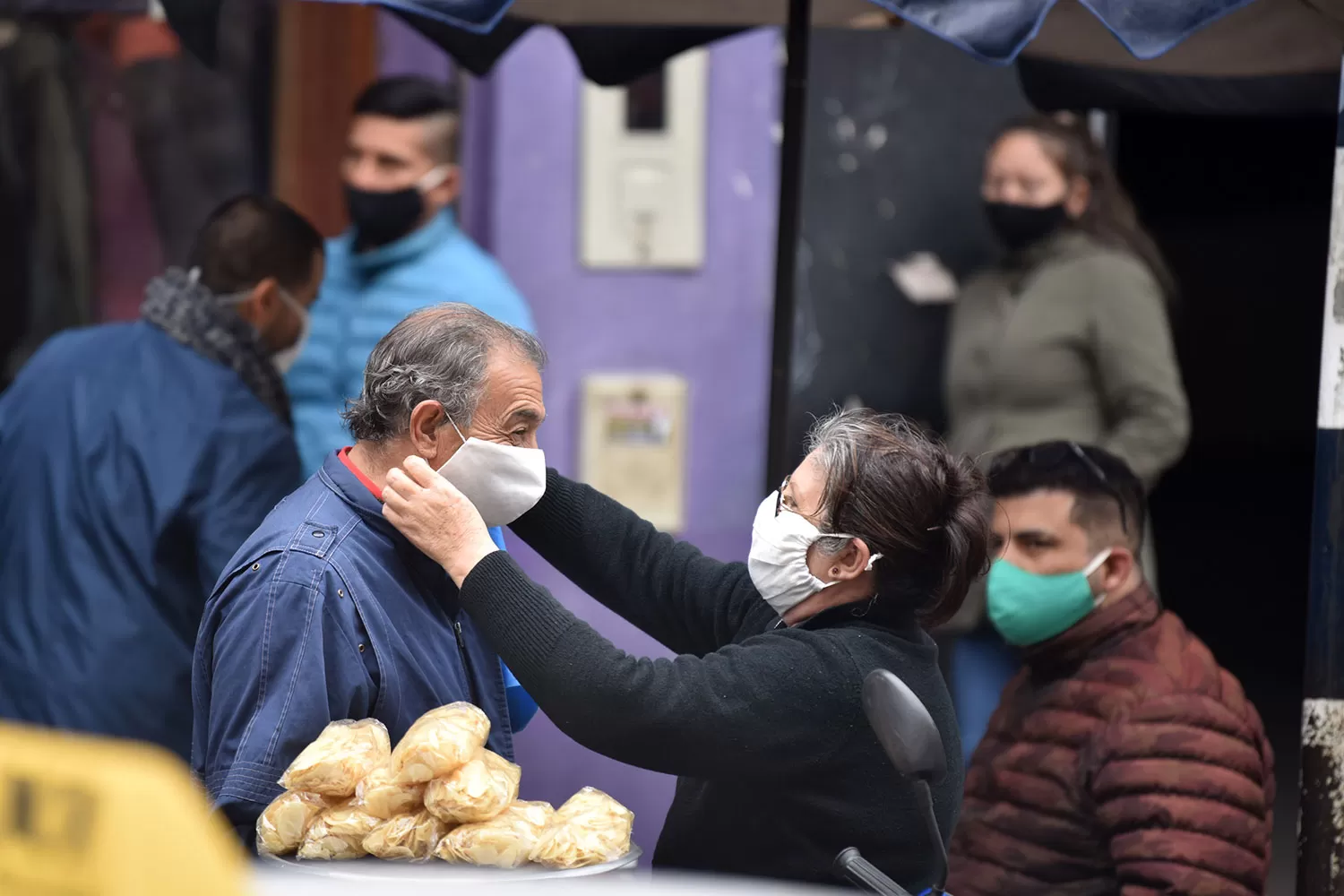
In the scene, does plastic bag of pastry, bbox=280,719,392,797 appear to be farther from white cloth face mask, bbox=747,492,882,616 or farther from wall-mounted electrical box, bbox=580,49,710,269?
wall-mounted electrical box, bbox=580,49,710,269

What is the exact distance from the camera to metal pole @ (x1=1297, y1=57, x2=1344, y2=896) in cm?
334

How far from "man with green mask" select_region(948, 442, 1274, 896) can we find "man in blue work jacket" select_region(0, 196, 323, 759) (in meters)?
1.70

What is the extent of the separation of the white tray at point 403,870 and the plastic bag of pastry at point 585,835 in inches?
0.6

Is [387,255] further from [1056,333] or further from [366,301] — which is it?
[1056,333]

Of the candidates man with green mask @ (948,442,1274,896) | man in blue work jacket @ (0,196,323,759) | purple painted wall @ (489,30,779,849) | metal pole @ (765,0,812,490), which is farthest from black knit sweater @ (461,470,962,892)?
purple painted wall @ (489,30,779,849)

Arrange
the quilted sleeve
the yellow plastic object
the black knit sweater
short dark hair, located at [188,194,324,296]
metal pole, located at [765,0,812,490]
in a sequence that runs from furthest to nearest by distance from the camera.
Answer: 1. short dark hair, located at [188,194,324,296]
2. metal pole, located at [765,0,812,490]
3. the quilted sleeve
4. the black knit sweater
5. the yellow plastic object

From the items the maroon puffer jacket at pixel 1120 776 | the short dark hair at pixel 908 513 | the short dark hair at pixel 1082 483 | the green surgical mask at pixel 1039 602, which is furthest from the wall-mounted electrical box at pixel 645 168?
the short dark hair at pixel 908 513

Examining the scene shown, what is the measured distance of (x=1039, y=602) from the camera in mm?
3689

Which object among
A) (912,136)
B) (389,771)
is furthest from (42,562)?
(912,136)

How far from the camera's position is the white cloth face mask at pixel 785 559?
2711 millimetres

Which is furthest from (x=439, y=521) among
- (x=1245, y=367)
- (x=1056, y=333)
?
(x=1245, y=367)

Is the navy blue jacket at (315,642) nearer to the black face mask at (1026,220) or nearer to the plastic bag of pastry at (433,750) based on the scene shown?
the plastic bag of pastry at (433,750)

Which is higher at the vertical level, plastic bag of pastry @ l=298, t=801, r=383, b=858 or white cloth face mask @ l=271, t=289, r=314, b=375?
white cloth face mask @ l=271, t=289, r=314, b=375

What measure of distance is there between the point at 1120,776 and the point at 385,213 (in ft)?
9.34
